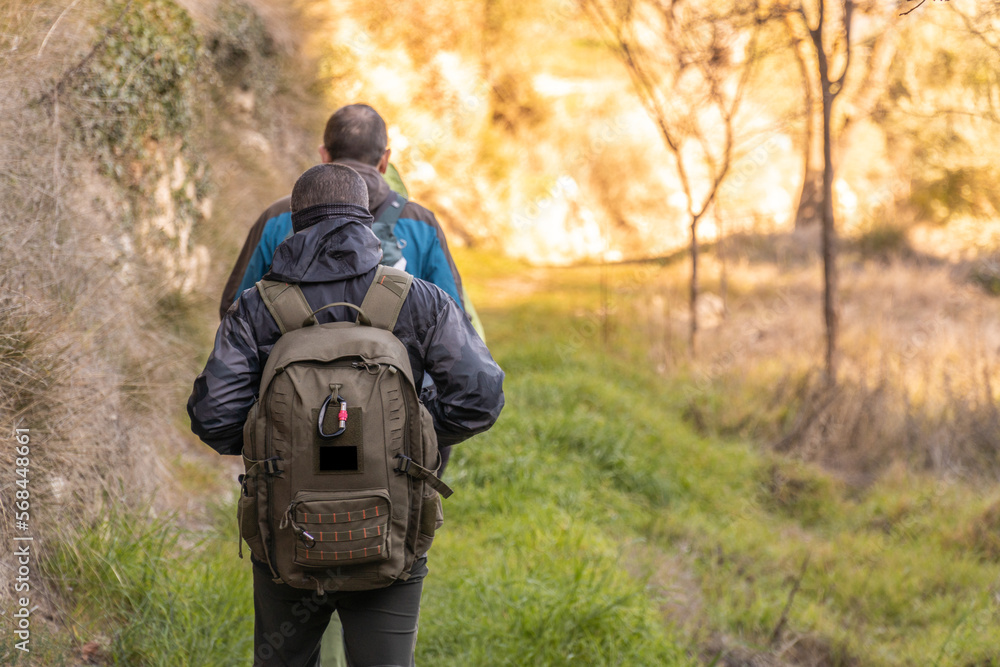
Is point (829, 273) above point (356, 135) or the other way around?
the other way around

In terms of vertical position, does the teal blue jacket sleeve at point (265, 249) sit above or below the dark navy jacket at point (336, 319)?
above

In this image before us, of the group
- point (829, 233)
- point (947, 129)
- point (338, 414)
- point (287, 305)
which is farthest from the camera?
point (947, 129)

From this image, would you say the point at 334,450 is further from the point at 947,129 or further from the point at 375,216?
the point at 947,129

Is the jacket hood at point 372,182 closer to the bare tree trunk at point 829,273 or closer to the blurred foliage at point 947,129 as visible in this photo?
the bare tree trunk at point 829,273

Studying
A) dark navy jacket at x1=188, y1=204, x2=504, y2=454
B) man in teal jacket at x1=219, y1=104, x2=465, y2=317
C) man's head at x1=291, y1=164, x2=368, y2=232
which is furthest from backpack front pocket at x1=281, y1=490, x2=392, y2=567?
man in teal jacket at x1=219, y1=104, x2=465, y2=317

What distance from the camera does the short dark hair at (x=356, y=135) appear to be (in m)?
2.73

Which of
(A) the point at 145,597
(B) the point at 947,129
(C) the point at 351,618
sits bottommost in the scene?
(A) the point at 145,597

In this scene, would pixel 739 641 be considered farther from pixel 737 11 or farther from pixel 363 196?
pixel 737 11

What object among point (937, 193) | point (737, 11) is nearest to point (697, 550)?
point (737, 11)

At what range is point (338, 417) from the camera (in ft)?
5.91

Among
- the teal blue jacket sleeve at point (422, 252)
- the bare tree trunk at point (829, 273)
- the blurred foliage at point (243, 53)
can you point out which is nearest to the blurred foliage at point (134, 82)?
the blurred foliage at point (243, 53)

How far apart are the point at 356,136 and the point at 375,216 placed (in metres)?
0.29

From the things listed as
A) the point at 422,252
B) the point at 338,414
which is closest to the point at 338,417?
the point at 338,414

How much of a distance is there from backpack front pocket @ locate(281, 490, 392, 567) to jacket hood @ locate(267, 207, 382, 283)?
0.53 metres
